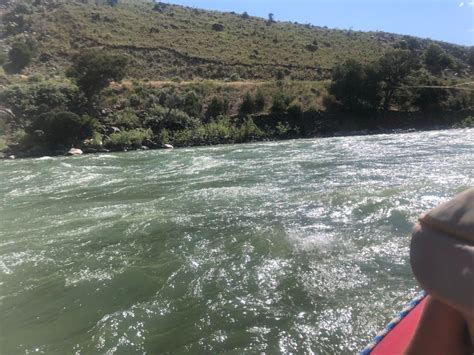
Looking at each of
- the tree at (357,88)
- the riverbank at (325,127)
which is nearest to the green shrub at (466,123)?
the riverbank at (325,127)

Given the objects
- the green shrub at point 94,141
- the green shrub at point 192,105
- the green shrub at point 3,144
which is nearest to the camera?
the green shrub at point 3,144

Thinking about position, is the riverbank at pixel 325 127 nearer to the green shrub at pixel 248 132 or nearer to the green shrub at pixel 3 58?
the green shrub at pixel 248 132

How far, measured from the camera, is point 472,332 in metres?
1.34

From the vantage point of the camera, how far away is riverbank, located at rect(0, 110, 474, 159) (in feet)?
91.2

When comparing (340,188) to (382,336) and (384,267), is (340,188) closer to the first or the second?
(384,267)

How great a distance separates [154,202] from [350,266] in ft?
19.6

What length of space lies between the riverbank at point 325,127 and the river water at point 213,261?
555 inches

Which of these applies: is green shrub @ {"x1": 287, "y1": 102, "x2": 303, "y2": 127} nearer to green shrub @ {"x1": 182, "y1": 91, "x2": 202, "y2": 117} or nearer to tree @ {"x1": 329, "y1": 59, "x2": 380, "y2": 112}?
tree @ {"x1": 329, "y1": 59, "x2": 380, "y2": 112}

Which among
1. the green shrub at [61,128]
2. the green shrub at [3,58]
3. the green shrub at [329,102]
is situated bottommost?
the green shrub at [61,128]

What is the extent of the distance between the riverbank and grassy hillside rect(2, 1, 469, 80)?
15.4m

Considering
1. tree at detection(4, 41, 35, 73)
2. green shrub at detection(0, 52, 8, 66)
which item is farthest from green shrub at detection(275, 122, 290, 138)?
green shrub at detection(0, 52, 8, 66)

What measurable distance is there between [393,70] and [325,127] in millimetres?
9126

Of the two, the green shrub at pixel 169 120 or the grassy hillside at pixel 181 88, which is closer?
the grassy hillside at pixel 181 88

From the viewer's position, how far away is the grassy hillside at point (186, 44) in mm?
51531
